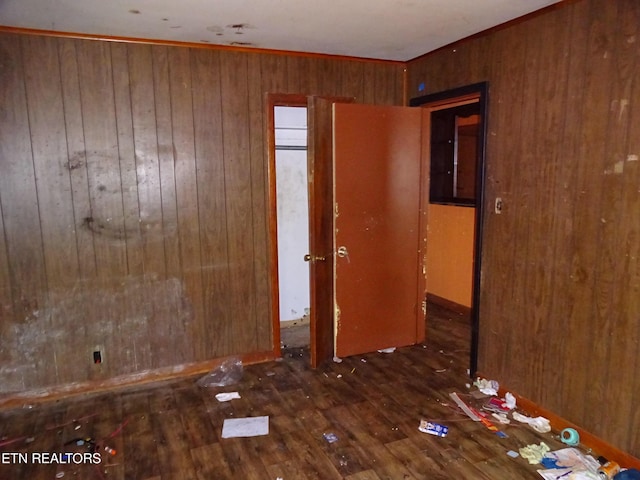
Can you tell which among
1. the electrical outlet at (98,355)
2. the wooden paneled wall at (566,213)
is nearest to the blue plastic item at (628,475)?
the wooden paneled wall at (566,213)

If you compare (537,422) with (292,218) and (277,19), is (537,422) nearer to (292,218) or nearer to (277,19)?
(292,218)

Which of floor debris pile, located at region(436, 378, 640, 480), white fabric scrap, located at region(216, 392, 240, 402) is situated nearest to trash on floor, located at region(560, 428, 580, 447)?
floor debris pile, located at region(436, 378, 640, 480)

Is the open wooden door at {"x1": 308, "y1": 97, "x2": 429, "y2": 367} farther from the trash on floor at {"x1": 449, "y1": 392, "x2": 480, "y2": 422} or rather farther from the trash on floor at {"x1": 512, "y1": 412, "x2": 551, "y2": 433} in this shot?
the trash on floor at {"x1": 512, "y1": 412, "x2": 551, "y2": 433}

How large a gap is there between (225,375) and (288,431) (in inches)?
35.8

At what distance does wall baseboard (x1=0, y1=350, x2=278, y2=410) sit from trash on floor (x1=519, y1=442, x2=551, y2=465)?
1976 millimetres

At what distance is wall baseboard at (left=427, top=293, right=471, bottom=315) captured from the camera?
4648 millimetres

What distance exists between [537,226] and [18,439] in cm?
336

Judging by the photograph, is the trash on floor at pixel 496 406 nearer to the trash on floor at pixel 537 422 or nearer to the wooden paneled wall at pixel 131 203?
the trash on floor at pixel 537 422

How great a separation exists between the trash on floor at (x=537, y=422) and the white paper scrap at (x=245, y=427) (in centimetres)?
155

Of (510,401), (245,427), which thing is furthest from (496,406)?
(245,427)

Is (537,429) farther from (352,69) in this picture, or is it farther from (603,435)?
(352,69)

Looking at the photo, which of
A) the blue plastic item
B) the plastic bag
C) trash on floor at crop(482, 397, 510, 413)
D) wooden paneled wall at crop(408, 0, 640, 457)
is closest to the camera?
the blue plastic item

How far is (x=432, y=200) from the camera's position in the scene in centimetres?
516

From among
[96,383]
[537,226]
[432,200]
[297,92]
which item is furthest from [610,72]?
[96,383]
